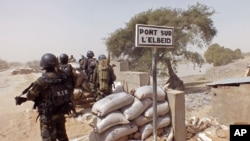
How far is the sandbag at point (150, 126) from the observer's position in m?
4.44

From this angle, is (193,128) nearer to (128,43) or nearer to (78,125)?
(78,125)

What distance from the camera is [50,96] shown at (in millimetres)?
3783

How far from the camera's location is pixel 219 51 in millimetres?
41375

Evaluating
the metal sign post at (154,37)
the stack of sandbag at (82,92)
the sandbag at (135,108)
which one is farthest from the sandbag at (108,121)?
the stack of sandbag at (82,92)

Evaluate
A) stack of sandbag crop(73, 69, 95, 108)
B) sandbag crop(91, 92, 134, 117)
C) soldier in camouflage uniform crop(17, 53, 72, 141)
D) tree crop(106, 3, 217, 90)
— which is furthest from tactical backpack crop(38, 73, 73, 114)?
tree crop(106, 3, 217, 90)

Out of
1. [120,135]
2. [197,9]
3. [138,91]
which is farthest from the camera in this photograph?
[197,9]

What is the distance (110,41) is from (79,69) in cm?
1487

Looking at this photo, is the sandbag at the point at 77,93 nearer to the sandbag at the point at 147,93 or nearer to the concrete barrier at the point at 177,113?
the sandbag at the point at 147,93

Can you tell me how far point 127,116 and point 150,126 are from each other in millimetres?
467

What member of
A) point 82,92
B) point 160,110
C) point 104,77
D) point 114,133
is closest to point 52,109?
point 114,133

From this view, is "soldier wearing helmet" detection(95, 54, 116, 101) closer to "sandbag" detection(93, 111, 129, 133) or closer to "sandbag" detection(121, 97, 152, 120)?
"sandbag" detection(121, 97, 152, 120)

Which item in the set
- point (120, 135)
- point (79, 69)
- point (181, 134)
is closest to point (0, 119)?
point (79, 69)

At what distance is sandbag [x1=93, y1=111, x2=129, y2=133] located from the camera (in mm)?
4195

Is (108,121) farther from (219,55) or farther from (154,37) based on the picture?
(219,55)
